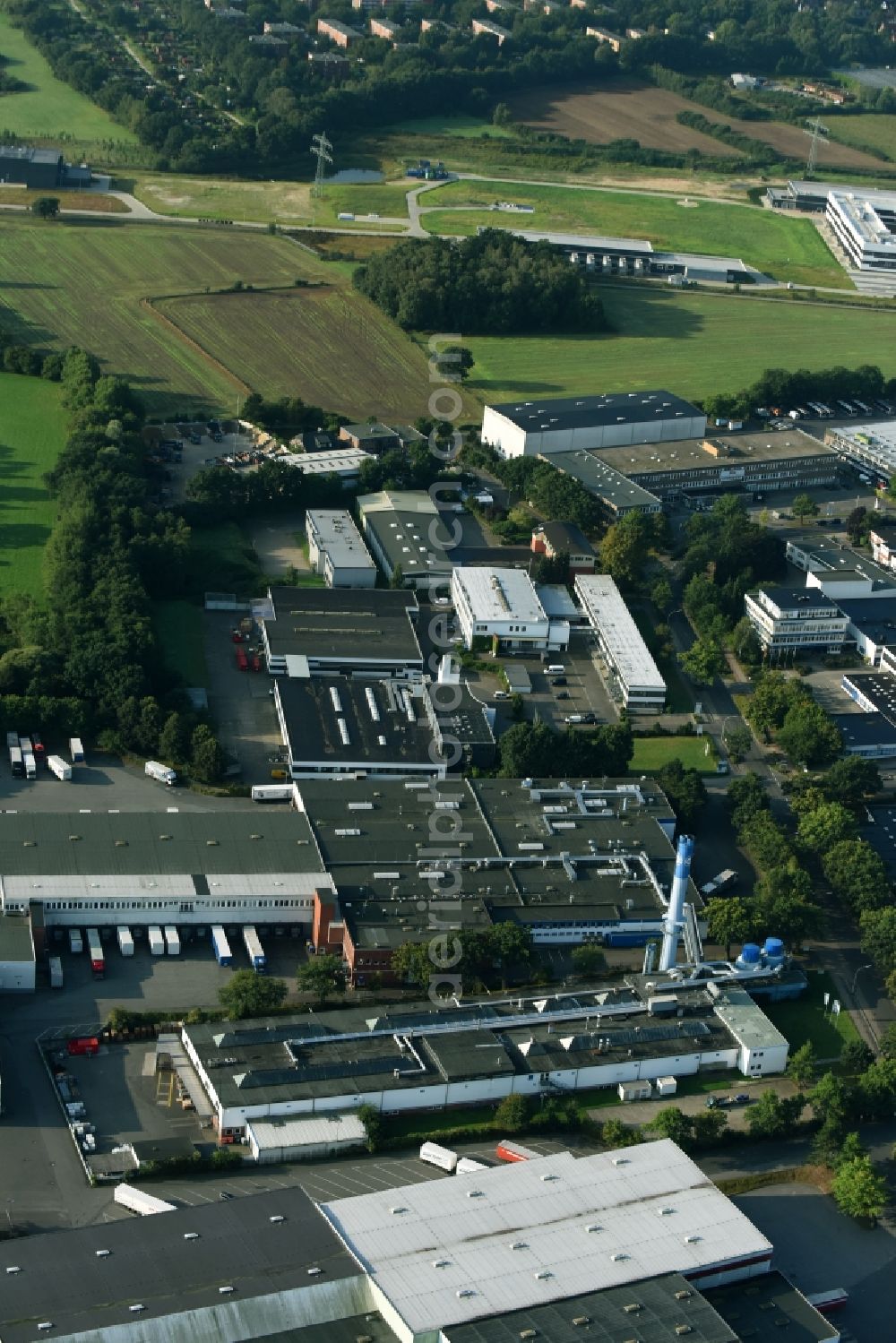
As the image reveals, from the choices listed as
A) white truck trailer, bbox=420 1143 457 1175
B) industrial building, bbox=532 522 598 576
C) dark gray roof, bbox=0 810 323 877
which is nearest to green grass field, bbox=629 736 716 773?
industrial building, bbox=532 522 598 576

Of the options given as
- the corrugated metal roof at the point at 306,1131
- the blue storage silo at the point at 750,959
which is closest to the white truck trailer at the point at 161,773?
the corrugated metal roof at the point at 306,1131

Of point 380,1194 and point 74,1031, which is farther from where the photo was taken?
point 74,1031

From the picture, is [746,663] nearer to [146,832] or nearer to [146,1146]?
[146,832]

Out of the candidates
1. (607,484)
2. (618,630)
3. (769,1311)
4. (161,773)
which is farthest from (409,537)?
(769,1311)

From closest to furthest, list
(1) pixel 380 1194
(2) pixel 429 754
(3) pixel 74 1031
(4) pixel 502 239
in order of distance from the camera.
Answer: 1. (1) pixel 380 1194
2. (3) pixel 74 1031
3. (2) pixel 429 754
4. (4) pixel 502 239

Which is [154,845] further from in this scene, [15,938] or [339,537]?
[339,537]

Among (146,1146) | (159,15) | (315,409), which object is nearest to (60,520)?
(315,409)

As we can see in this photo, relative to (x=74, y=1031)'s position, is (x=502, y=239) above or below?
above
